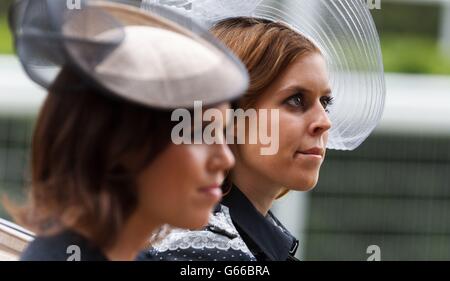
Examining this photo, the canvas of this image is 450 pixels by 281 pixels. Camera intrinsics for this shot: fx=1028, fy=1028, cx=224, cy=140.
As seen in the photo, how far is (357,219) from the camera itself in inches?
171

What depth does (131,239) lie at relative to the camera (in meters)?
0.96

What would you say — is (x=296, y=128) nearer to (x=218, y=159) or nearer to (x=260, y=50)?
(x=260, y=50)

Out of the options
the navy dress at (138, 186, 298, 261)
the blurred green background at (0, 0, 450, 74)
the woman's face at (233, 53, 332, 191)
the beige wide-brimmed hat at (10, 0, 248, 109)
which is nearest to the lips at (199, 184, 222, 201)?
the beige wide-brimmed hat at (10, 0, 248, 109)

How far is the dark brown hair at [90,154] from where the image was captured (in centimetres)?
91

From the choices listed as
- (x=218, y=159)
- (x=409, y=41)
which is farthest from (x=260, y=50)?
(x=409, y=41)

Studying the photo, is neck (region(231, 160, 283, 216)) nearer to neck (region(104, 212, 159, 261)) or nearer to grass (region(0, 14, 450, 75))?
neck (region(104, 212, 159, 261))

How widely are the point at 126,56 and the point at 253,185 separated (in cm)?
54

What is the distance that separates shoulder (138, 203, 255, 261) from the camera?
128 cm

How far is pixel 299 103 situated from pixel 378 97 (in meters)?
0.19

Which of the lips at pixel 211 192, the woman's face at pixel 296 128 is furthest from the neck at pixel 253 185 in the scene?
the lips at pixel 211 192

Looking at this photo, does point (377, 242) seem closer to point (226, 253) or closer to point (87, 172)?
point (226, 253)

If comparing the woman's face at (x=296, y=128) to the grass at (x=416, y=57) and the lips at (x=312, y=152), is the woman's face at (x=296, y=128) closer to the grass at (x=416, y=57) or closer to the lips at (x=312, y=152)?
the lips at (x=312, y=152)

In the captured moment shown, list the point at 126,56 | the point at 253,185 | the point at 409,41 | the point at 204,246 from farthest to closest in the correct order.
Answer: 1. the point at 409,41
2. the point at 253,185
3. the point at 204,246
4. the point at 126,56
